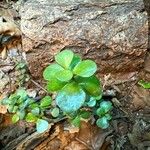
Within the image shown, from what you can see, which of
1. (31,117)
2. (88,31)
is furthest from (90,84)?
(88,31)

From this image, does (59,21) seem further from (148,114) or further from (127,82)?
(148,114)

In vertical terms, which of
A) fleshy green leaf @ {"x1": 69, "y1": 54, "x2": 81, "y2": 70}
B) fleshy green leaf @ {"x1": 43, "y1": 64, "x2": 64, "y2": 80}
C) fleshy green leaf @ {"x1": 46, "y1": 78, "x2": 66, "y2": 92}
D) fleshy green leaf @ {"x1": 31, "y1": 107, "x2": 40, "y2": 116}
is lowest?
fleshy green leaf @ {"x1": 31, "y1": 107, "x2": 40, "y2": 116}

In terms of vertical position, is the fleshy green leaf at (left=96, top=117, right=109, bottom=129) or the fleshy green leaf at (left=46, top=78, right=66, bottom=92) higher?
the fleshy green leaf at (left=46, top=78, right=66, bottom=92)

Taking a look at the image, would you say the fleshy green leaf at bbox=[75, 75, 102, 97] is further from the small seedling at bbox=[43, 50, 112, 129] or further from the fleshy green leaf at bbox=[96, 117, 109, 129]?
the fleshy green leaf at bbox=[96, 117, 109, 129]

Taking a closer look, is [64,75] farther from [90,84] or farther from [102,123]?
[102,123]

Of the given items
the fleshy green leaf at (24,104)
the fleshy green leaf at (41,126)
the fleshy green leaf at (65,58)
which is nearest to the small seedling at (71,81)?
the fleshy green leaf at (65,58)

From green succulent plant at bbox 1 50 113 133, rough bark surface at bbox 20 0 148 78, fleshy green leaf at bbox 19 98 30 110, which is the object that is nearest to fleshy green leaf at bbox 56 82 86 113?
green succulent plant at bbox 1 50 113 133

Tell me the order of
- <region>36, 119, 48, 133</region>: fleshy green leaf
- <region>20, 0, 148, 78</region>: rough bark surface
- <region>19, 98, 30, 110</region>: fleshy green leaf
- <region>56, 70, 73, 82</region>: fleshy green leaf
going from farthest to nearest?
<region>20, 0, 148, 78</region>: rough bark surface → <region>19, 98, 30, 110</region>: fleshy green leaf → <region>36, 119, 48, 133</region>: fleshy green leaf → <region>56, 70, 73, 82</region>: fleshy green leaf
